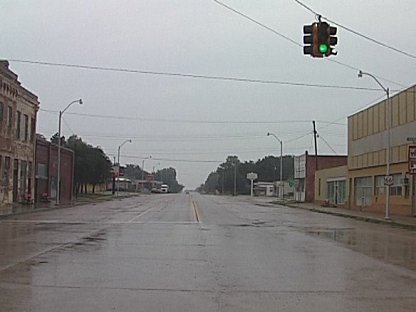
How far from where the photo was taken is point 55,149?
70.6 meters

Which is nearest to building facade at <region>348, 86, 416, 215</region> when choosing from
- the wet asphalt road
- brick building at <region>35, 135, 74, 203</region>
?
the wet asphalt road

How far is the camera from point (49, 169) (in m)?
68.1

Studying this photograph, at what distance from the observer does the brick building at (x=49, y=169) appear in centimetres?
6462

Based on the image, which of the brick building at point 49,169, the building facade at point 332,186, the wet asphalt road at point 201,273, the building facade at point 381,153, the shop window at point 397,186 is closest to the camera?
the wet asphalt road at point 201,273

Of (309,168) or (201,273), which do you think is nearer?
(201,273)

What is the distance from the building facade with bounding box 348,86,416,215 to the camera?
157 ft

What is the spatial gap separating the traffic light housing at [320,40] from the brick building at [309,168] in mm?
69372

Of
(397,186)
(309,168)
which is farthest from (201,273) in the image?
(309,168)

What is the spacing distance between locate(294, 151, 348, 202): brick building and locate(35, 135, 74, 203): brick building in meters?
32.0

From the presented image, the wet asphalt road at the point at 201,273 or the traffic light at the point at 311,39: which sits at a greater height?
the traffic light at the point at 311,39


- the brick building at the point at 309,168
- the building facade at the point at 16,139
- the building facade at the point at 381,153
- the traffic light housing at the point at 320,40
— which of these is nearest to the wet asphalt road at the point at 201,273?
the traffic light housing at the point at 320,40

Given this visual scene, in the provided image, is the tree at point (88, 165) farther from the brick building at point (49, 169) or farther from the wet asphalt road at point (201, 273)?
the wet asphalt road at point (201, 273)

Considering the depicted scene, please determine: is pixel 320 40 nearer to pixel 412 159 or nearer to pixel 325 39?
pixel 325 39

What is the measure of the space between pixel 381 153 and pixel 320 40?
1396 inches
